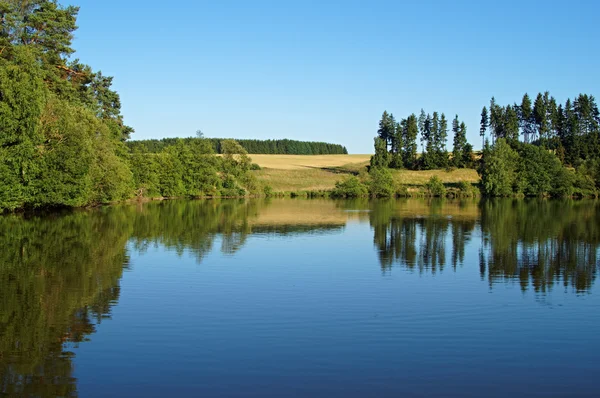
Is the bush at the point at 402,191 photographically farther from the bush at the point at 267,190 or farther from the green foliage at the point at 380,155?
the bush at the point at 267,190

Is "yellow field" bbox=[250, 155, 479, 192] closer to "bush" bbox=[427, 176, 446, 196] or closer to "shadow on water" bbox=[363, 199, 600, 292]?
"bush" bbox=[427, 176, 446, 196]

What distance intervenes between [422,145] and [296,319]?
116 meters

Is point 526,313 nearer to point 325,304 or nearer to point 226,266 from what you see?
point 325,304

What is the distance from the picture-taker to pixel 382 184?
335ft

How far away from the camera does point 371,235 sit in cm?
3697

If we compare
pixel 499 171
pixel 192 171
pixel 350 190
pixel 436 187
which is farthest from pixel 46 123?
pixel 499 171

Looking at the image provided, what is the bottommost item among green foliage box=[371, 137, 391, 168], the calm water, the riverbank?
the calm water

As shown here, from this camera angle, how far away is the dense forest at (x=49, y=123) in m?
43.8

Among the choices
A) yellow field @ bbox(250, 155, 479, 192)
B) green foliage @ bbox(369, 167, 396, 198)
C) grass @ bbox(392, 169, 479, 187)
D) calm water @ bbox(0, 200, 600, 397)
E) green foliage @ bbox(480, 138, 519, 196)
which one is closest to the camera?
calm water @ bbox(0, 200, 600, 397)

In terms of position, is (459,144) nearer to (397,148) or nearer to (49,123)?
(397,148)

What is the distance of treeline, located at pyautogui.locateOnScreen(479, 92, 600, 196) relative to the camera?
3853 inches

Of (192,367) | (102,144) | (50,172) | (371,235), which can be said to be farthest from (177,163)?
(192,367)

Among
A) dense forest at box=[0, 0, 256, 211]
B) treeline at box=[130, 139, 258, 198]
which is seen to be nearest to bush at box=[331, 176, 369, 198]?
treeline at box=[130, 139, 258, 198]

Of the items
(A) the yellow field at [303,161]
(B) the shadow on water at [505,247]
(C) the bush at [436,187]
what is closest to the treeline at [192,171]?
(C) the bush at [436,187]
